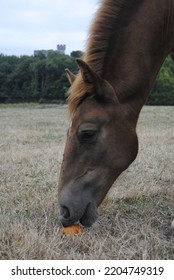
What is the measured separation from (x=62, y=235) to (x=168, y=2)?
7.28 feet

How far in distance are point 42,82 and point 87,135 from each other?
41.2 m

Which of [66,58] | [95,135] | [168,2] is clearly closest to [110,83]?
[95,135]

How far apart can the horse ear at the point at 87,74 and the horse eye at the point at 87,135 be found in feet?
1.23

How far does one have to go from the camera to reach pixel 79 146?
304 centimetres

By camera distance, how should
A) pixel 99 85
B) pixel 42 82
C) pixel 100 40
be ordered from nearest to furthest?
1. pixel 99 85
2. pixel 100 40
3. pixel 42 82

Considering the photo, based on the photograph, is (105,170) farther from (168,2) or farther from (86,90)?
(168,2)

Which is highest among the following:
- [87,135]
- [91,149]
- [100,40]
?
[100,40]

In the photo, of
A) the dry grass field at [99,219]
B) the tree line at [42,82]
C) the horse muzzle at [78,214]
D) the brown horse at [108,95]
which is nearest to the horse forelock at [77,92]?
the brown horse at [108,95]

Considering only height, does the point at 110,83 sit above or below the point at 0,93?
above

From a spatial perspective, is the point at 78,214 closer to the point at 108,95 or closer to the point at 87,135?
Answer: the point at 87,135

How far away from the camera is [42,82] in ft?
143

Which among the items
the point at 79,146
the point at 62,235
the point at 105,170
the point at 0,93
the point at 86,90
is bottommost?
the point at 0,93

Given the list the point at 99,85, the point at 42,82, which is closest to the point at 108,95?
the point at 99,85

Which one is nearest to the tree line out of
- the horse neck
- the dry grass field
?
the dry grass field
